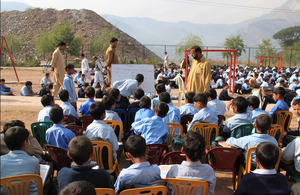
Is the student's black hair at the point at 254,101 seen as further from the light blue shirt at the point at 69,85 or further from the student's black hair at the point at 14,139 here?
the light blue shirt at the point at 69,85

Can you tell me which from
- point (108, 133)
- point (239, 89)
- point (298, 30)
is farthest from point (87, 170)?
point (298, 30)

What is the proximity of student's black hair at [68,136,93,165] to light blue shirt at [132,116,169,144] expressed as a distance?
143 cm

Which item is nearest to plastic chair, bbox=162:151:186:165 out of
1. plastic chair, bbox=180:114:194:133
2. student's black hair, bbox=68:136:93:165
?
student's black hair, bbox=68:136:93:165

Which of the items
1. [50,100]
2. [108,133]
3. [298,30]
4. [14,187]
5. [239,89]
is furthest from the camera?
[298,30]

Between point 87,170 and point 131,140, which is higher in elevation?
point 131,140

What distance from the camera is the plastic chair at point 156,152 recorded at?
3.50m

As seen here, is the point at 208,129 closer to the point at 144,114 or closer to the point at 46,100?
the point at 144,114

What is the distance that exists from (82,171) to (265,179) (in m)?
1.66

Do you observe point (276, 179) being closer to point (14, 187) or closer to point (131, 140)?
point (131, 140)

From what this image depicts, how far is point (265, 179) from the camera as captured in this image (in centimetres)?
242

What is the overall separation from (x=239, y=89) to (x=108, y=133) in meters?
12.1

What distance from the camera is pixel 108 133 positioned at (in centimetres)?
356

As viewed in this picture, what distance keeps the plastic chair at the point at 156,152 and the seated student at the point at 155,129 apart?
307 mm

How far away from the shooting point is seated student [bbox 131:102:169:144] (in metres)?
3.87
